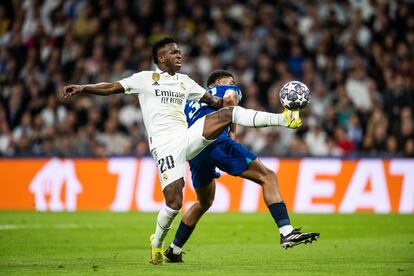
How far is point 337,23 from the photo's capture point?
74.7ft

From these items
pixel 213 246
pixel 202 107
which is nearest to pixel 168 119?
pixel 202 107

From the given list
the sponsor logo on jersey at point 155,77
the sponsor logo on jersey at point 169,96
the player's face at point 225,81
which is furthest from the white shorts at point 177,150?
the player's face at point 225,81

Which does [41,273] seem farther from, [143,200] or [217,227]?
[143,200]

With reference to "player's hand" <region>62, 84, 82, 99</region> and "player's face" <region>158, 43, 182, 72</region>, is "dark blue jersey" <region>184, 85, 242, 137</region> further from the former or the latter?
"player's hand" <region>62, 84, 82, 99</region>

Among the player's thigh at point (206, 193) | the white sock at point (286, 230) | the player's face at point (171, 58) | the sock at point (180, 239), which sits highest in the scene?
the player's face at point (171, 58)

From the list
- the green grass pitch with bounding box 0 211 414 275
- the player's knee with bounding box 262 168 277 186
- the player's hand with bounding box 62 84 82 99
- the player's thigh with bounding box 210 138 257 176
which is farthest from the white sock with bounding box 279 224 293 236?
the player's hand with bounding box 62 84 82 99

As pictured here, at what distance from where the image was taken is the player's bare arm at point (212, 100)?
1096 centimetres

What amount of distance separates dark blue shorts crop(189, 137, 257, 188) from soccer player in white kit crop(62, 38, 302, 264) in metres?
0.45

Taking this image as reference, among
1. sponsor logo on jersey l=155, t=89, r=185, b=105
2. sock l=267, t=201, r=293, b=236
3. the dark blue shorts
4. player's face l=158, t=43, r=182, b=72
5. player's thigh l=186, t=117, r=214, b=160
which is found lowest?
sock l=267, t=201, r=293, b=236

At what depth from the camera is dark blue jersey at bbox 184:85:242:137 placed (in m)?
11.3

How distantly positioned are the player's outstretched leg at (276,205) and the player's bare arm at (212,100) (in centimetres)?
83

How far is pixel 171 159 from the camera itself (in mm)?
10414

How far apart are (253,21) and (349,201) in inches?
240

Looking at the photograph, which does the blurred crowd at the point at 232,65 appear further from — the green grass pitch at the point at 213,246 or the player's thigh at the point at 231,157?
the player's thigh at the point at 231,157
